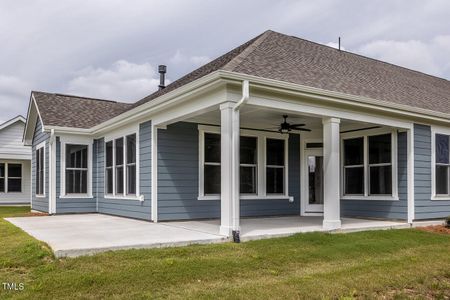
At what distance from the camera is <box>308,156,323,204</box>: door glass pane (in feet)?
40.4

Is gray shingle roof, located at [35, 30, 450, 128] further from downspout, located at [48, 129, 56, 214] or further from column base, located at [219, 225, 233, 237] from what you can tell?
column base, located at [219, 225, 233, 237]

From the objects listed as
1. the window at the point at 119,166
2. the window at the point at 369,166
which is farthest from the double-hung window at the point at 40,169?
the window at the point at 369,166

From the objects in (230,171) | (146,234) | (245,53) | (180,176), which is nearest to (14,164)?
(180,176)

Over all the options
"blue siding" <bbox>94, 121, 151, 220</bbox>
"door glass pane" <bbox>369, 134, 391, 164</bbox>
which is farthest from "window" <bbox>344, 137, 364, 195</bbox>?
"blue siding" <bbox>94, 121, 151, 220</bbox>

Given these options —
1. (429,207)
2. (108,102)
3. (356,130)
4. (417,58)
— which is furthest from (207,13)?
(417,58)

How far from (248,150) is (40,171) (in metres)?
8.02

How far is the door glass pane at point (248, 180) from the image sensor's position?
11.3 m

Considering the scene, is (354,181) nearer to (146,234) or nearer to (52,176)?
(146,234)

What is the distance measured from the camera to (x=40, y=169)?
15.1 metres

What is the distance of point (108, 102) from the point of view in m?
17.5

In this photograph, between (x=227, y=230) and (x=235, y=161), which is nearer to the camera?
(x=227, y=230)

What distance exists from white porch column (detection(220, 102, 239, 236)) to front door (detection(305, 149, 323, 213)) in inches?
210

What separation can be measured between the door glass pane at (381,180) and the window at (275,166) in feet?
7.84

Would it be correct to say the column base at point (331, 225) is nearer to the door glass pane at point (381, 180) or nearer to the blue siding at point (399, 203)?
the blue siding at point (399, 203)
